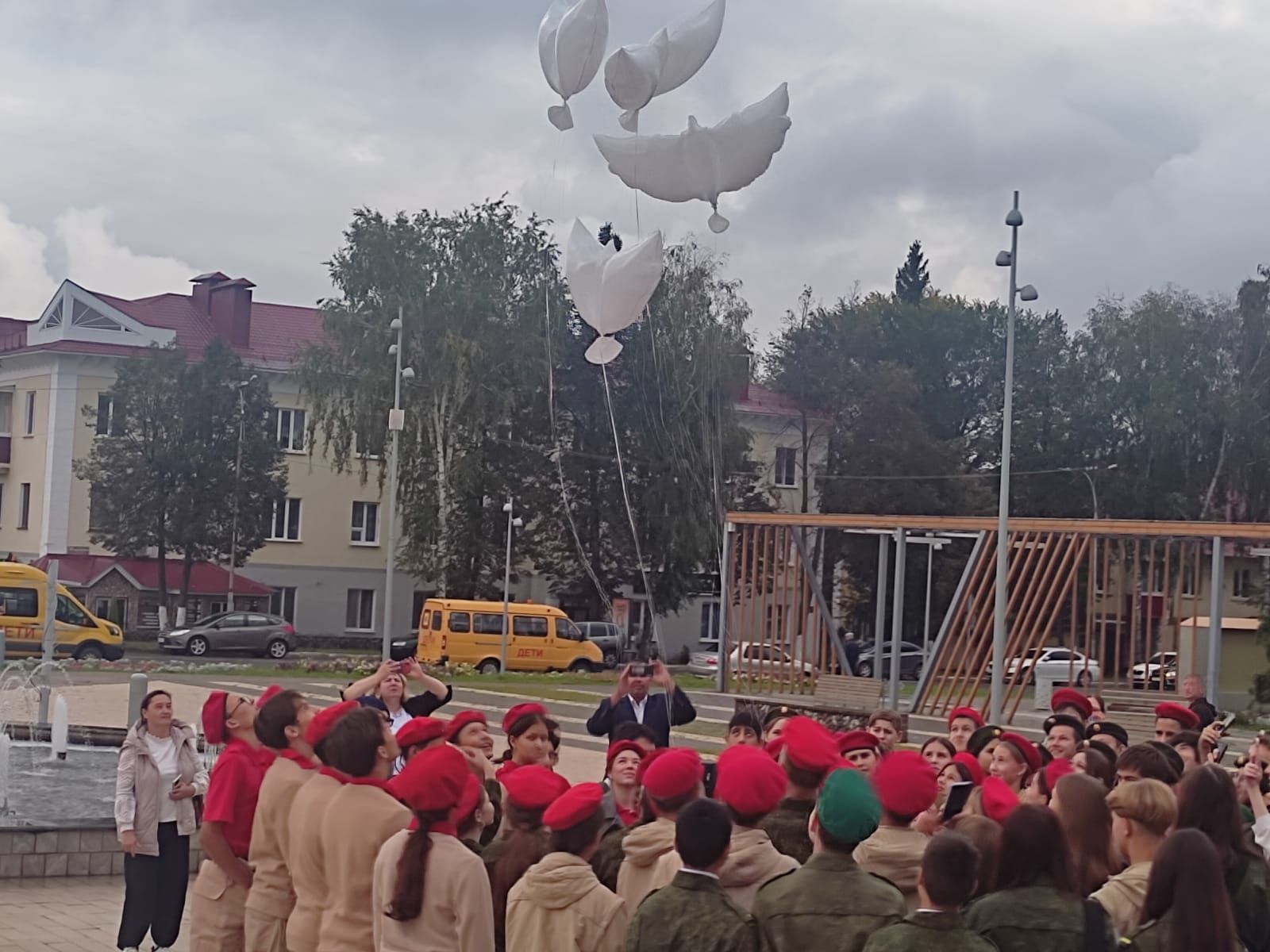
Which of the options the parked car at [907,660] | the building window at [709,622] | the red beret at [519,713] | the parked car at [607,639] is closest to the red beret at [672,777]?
the red beret at [519,713]

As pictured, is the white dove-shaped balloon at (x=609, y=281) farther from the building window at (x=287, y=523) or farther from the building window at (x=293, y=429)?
the building window at (x=293, y=429)

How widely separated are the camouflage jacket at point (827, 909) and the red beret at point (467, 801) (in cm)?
101

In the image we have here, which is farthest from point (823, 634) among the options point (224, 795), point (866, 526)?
point (224, 795)

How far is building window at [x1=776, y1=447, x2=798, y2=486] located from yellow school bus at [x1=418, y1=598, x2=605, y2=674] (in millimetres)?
14401

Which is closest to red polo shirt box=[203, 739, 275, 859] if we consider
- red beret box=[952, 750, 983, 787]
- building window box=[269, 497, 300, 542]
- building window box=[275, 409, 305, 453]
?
red beret box=[952, 750, 983, 787]

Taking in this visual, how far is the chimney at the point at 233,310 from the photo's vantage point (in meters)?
62.5

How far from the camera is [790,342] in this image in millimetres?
59344

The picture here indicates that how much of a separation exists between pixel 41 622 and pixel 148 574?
14.0 meters

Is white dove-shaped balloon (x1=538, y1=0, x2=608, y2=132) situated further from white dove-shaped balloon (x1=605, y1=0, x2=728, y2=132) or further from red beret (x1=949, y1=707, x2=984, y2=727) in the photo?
red beret (x1=949, y1=707, x2=984, y2=727)

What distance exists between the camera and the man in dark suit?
1055cm

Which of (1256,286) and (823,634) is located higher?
(1256,286)

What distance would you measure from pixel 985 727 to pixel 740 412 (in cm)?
4975

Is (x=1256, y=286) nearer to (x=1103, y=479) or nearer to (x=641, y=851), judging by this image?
(x=1103, y=479)

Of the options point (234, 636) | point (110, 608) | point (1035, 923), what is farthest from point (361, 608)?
point (1035, 923)
